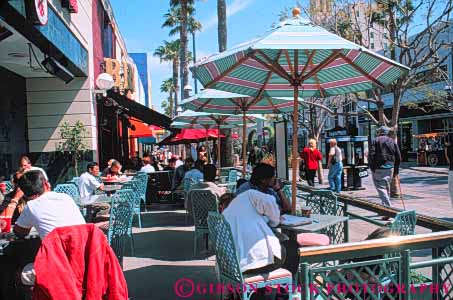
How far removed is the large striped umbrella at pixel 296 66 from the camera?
461 centimetres

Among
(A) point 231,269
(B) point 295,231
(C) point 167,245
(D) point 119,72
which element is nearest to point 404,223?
(B) point 295,231

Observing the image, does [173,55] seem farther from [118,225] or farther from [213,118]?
[118,225]

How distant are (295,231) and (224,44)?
12735 millimetres

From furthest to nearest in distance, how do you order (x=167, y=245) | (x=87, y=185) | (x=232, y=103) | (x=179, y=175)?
1. (x=179, y=175)
2. (x=232, y=103)
3. (x=87, y=185)
4. (x=167, y=245)

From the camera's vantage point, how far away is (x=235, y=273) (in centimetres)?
384

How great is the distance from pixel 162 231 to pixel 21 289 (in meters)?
4.58

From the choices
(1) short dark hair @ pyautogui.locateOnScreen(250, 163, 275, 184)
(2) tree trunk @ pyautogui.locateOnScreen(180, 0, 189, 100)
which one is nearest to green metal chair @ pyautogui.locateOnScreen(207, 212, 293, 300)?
(1) short dark hair @ pyautogui.locateOnScreen(250, 163, 275, 184)

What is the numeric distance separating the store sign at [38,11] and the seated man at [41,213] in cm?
366

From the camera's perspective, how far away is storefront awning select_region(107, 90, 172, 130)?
52.0 feet

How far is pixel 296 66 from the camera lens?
544 centimetres

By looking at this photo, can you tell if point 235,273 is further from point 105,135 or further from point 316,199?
point 105,135

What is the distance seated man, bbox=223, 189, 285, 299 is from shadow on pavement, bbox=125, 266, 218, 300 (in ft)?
4.05

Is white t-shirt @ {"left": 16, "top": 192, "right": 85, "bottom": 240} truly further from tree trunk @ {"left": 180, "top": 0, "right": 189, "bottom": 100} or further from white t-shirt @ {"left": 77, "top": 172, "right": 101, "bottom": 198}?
tree trunk @ {"left": 180, "top": 0, "right": 189, "bottom": 100}

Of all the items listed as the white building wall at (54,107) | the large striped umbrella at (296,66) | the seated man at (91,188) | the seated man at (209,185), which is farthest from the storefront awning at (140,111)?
the large striped umbrella at (296,66)
